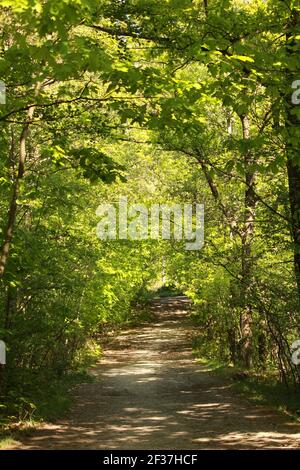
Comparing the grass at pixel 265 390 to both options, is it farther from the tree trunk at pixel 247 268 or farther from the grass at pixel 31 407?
the grass at pixel 31 407

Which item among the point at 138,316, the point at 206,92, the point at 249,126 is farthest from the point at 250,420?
the point at 138,316

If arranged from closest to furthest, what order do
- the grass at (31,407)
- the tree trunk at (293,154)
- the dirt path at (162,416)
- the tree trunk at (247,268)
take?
1. the tree trunk at (293,154)
2. the dirt path at (162,416)
3. the grass at (31,407)
4. the tree trunk at (247,268)

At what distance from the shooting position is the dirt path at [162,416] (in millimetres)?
8188

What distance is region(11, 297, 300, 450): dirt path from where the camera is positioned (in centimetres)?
819

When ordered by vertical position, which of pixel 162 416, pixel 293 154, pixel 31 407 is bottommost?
pixel 162 416

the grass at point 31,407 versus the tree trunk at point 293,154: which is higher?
the tree trunk at point 293,154

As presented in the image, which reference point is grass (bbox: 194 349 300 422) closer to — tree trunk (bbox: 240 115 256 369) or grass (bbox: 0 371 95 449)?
tree trunk (bbox: 240 115 256 369)

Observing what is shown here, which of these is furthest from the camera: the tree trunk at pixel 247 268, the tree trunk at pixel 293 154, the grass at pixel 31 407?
the tree trunk at pixel 247 268

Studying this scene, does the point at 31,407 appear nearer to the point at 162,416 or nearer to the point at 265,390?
the point at 162,416

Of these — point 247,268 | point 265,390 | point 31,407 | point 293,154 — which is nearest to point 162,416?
point 31,407

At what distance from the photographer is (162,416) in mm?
10508

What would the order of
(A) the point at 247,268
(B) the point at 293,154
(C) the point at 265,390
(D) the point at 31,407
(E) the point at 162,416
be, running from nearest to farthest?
(B) the point at 293,154 → (D) the point at 31,407 → (E) the point at 162,416 → (C) the point at 265,390 → (A) the point at 247,268

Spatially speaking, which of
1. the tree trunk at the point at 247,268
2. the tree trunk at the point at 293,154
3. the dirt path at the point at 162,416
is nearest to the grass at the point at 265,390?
the dirt path at the point at 162,416
